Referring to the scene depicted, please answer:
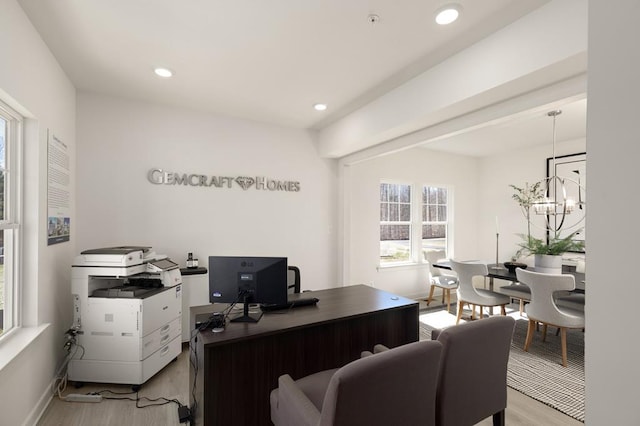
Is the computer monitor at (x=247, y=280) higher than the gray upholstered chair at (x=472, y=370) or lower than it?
higher

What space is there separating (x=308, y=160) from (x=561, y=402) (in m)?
3.87

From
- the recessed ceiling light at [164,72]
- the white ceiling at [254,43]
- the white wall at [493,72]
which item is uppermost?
the white ceiling at [254,43]

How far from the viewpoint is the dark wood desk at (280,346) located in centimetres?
178

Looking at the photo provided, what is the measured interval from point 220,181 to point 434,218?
167 inches

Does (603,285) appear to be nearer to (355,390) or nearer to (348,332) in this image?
(355,390)

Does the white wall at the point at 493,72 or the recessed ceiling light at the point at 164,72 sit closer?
the white wall at the point at 493,72

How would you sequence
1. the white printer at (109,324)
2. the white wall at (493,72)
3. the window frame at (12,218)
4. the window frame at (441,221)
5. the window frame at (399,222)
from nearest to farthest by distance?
the white wall at (493,72)
the window frame at (12,218)
the white printer at (109,324)
the window frame at (399,222)
the window frame at (441,221)

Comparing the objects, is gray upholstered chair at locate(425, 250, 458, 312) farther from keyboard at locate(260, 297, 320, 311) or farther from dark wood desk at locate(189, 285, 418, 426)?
keyboard at locate(260, 297, 320, 311)

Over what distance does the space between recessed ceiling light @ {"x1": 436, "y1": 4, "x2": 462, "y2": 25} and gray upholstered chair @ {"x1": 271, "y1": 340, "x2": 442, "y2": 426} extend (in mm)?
Result: 2038

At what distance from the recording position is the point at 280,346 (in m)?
2.04

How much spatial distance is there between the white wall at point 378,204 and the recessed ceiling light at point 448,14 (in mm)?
2760

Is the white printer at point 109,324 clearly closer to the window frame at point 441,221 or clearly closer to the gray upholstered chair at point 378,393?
the gray upholstered chair at point 378,393

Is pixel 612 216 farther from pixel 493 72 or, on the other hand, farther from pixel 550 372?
pixel 550 372

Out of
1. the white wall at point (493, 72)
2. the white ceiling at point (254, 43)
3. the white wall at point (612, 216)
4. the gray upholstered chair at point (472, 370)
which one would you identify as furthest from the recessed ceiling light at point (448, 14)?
the gray upholstered chair at point (472, 370)
